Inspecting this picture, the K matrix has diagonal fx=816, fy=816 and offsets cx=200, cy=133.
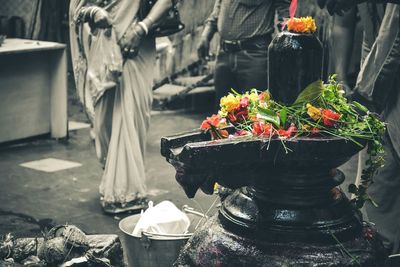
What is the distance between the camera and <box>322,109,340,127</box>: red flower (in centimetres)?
308

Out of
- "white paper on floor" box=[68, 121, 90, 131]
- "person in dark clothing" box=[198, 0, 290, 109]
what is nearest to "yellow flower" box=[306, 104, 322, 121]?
"person in dark clothing" box=[198, 0, 290, 109]

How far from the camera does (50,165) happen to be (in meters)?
8.80

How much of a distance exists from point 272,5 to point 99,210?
7.86ft

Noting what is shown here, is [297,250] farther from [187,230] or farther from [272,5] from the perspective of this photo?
[272,5]

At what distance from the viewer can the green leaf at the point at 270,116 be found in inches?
121

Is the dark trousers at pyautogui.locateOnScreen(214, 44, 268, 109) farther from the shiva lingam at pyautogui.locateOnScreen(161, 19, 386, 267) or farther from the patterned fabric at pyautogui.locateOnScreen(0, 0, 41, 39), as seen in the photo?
the patterned fabric at pyautogui.locateOnScreen(0, 0, 41, 39)

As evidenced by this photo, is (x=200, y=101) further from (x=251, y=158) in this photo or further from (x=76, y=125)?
(x=251, y=158)

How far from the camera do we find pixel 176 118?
11.5 metres

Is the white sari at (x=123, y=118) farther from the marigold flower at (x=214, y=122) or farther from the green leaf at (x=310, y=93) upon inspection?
the green leaf at (x=310, y=93)

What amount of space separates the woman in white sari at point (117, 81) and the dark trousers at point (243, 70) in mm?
933

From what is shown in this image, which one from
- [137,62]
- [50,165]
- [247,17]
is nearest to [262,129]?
[137,62]

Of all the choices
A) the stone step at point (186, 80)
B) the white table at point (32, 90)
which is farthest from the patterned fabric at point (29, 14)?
the white table at point (32, 90)

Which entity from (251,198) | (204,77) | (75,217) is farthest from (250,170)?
(204,77)

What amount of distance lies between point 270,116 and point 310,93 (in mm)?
174
